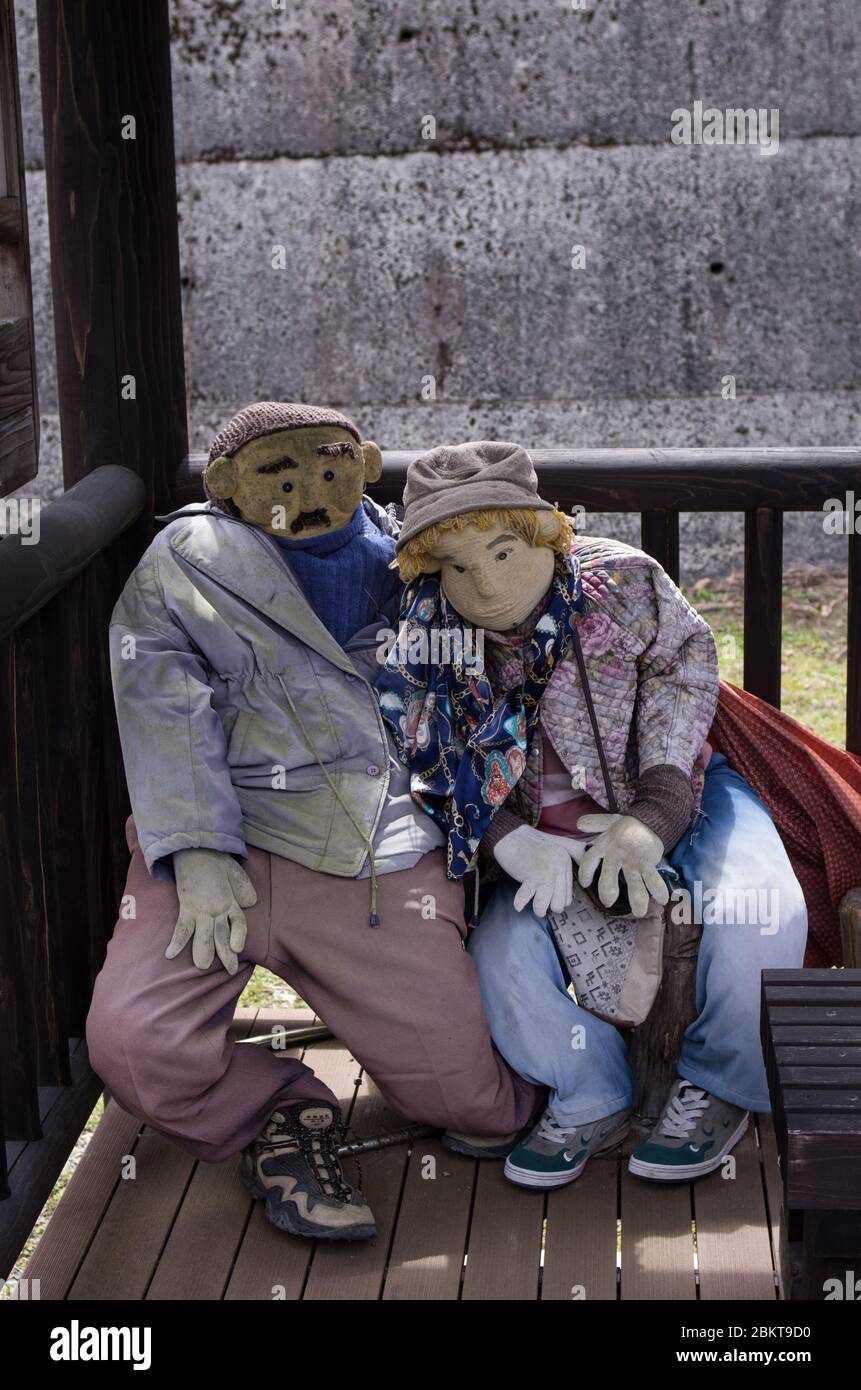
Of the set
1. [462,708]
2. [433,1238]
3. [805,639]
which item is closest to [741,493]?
[462,708]

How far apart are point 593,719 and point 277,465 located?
0.68 m

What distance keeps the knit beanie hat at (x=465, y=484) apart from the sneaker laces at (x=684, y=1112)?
0.99 metres

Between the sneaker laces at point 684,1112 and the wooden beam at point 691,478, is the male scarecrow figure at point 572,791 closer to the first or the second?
the sneaker laces at point 684,1112

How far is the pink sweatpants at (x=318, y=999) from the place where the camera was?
98.5 inches

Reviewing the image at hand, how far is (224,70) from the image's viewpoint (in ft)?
22.3

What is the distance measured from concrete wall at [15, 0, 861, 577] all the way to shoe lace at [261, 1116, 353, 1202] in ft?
15.4

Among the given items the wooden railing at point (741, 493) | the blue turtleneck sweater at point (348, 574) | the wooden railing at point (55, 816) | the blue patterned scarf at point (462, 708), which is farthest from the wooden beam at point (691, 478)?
the wooden railing at point (55, 816)

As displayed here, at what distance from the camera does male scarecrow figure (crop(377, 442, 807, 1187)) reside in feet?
8.55

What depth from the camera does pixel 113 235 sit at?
122 inches

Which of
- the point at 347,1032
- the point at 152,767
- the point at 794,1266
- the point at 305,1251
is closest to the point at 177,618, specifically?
the point at 152,767

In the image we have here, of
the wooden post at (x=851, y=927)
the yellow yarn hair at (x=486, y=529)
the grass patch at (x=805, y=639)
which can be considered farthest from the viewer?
the grass patch at (x=805, y=639)

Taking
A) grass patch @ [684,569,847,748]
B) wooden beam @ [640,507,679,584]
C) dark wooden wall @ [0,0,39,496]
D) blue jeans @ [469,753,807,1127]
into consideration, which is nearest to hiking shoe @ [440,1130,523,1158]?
blue jeans @ [469,753,807,1127]

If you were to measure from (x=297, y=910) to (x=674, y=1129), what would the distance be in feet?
2.37

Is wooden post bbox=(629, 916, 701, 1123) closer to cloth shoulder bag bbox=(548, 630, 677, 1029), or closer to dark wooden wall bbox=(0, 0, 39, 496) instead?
cloth shoulder bag bbox=(548, 630, 677, 1029)
